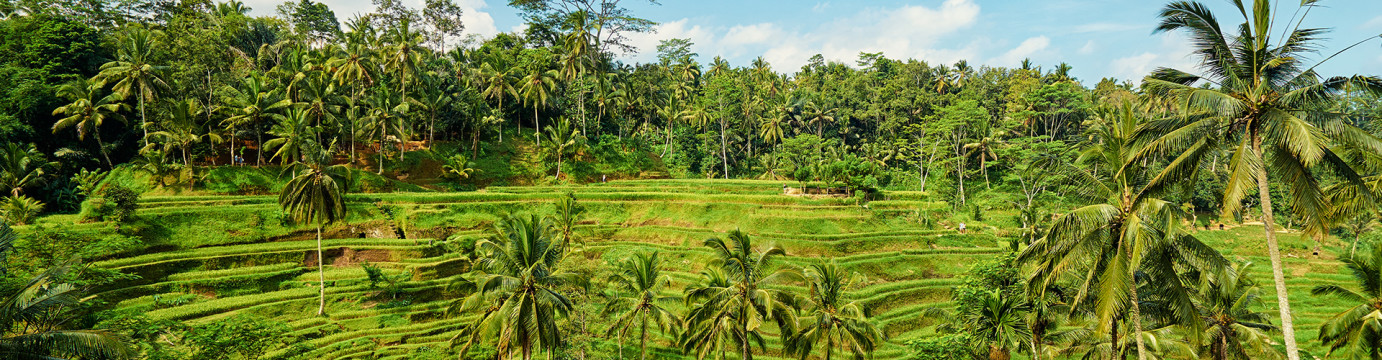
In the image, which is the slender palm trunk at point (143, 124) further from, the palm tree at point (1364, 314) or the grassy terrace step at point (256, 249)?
the palm tree at point (1364, 314)

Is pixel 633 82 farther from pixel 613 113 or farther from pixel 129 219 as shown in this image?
pixel 129 219

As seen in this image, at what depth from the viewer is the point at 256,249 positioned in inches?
1192

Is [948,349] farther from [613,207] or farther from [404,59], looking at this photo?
[404,59]

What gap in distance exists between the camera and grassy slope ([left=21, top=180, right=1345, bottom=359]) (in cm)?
2600

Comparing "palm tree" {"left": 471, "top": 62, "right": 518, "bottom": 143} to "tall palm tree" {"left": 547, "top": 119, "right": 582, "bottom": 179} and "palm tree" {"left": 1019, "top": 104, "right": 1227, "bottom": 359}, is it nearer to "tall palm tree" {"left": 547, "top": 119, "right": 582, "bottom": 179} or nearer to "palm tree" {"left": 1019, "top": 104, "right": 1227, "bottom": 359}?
"tall palm tree" {"left": 547, "top": 119, "right": 582, "bottom": 179}

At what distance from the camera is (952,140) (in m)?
60.6

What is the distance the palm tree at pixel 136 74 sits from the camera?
3494cm

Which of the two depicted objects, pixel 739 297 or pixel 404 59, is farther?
pixel 404 59

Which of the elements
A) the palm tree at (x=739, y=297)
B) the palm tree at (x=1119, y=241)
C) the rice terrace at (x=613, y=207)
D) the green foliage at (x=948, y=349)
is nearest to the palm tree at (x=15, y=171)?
the rice terrace at (x=613, y=207)

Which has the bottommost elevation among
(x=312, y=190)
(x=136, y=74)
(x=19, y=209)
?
(x=19, y=209)

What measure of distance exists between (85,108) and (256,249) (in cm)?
1601

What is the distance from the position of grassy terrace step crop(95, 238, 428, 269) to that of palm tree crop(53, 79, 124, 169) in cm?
1339

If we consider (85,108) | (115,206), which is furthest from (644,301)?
(85,108)

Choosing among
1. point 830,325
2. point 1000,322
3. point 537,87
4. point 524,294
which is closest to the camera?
point 524,294
